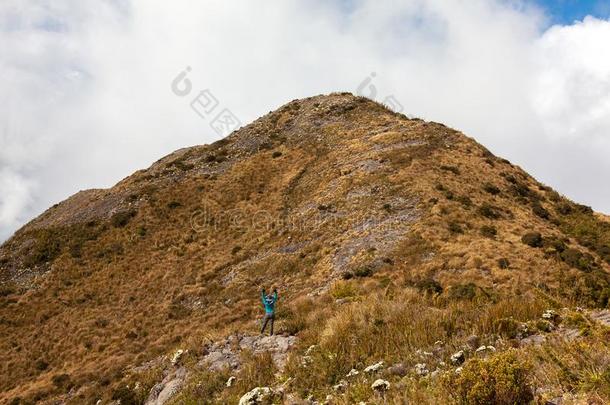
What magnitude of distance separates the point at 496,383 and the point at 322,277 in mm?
24930

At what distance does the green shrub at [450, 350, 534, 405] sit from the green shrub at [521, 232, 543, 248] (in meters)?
25.4

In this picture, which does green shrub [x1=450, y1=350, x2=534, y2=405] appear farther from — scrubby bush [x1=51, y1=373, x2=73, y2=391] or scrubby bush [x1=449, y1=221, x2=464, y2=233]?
scrubby bush [x1=51, y1=373, x2=73, y2=391]

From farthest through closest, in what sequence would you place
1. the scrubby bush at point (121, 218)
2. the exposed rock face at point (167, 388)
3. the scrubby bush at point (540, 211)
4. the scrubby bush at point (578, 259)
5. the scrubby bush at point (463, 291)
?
1. the scrubby bush at point (121, 218)
2. the scrubby bush at point (540, 211)
3. the scrubby bush at point (578, 259)
4. the scrubby bush at point (463, 291)
5. the exposed rock face at point (167, 388)

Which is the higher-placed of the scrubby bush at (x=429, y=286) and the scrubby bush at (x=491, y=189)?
the scrubby bush at (x=429, y=286)

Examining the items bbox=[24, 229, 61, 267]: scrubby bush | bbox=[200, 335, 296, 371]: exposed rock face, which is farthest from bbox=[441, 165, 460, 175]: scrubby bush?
bbox=[24, 229, 61, 267]: scrubby bush

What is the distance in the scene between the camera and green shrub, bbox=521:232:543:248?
29628 mm

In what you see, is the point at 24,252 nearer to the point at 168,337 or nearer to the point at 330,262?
the point at 168,337

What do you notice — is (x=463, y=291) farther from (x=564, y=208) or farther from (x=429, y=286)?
(x=564, y=208)

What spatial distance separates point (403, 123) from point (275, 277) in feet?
114

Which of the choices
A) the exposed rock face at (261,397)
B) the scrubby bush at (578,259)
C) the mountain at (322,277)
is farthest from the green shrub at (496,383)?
the scrubby bush at (578,259)

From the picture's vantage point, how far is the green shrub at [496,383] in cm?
671

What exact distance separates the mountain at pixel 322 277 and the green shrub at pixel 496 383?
0.03 m

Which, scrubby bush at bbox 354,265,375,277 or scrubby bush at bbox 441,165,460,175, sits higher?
scrubby bush at bbox 354,265,375,277

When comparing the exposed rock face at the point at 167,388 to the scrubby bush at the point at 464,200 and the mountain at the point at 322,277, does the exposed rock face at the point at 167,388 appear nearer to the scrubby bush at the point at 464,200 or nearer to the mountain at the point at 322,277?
the mountain at the point at 322,277
